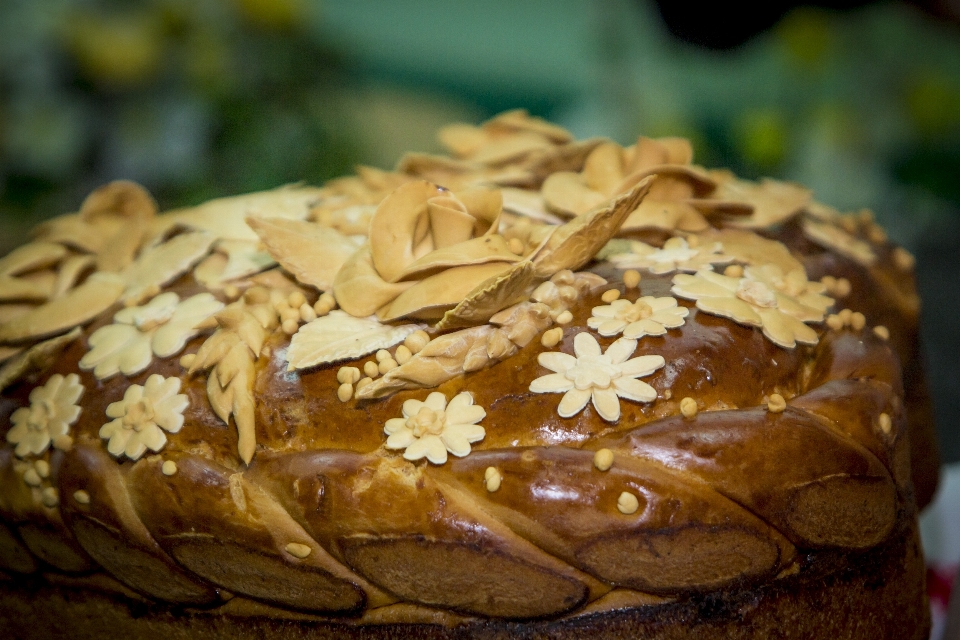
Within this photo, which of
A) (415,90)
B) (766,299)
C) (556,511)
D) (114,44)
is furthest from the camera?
(415,90)

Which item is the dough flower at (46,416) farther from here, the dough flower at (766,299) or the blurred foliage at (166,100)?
the blurred foliage at (166,100)

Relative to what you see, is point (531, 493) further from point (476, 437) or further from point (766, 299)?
point (766, 299)

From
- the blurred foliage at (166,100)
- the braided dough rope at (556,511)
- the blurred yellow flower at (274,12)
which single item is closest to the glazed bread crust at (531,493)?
the braided dough rope at (556,511)

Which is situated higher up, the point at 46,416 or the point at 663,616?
the point at 46,416

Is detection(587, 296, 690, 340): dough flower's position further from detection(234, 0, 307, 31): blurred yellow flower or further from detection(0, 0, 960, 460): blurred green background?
detection(234, 0, 307, 31): blurred yellow flower

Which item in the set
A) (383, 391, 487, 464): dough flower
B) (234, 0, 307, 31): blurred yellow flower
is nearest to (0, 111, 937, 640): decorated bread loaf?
(383, 391, 487, 464): dough flower

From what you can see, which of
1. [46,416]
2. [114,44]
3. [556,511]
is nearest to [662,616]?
[556,511]
